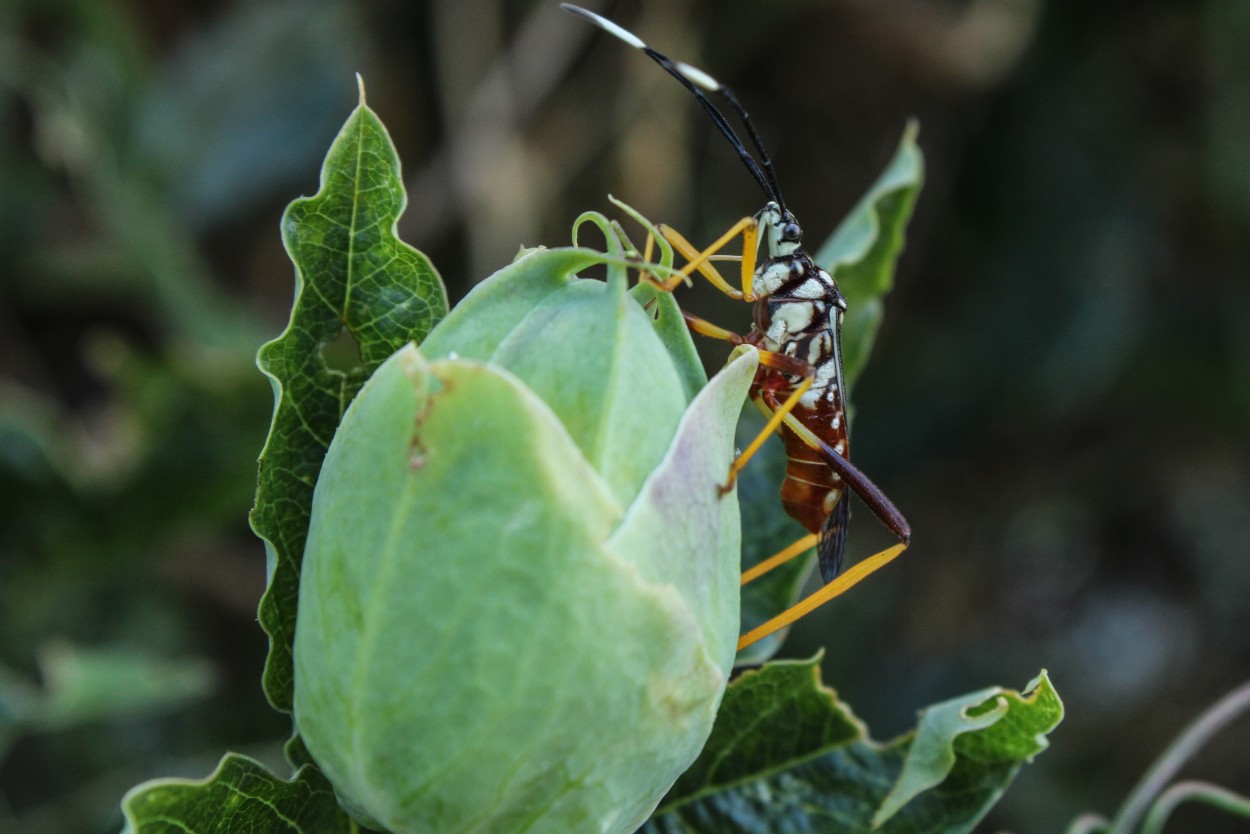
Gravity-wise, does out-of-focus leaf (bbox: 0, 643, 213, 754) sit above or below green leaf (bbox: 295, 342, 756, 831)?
below

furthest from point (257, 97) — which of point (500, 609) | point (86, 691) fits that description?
point (500, 609)

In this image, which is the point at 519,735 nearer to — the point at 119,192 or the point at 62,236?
the point at 119,192

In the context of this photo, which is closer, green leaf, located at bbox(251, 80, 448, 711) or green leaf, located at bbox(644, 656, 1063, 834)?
green leaf, located at bbox(251, 80, 448, 711)

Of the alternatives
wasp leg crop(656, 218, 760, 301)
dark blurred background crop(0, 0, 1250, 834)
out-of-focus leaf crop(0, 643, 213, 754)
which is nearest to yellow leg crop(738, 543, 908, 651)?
wasp leg crop(656, 218, 760, 301)

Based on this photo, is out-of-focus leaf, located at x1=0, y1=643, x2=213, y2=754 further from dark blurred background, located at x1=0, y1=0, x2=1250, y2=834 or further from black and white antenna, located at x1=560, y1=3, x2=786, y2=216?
black and white antenna, located at x1=560, y1=3, x2=786, y2=216

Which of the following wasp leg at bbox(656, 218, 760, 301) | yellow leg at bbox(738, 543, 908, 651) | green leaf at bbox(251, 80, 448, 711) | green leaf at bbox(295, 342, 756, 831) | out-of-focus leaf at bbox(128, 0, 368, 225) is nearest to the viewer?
green leaf at bbox(295, 342, 756, 831)

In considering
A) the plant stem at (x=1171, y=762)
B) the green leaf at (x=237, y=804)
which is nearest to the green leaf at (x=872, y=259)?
the plant stem at (x=1171, y=762)

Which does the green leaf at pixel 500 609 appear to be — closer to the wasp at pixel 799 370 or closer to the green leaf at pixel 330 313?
the green leaf at pixel 330 313

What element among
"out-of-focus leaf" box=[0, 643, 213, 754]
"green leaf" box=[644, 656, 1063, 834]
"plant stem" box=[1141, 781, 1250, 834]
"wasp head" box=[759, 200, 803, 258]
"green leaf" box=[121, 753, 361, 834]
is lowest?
"out-of-focus leaf" box=[0, 643, 213, 754]
